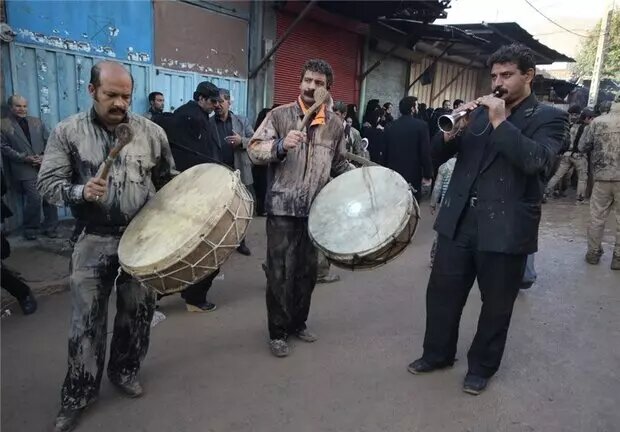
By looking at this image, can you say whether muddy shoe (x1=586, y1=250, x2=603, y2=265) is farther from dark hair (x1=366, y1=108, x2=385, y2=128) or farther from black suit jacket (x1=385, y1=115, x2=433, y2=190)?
dark hair (x1=366, y1=108, x2=385, y2=128)

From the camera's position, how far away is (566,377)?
3.18 meters

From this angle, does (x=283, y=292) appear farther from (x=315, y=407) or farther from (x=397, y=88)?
(x=397, y=88)

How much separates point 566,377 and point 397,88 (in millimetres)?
11079

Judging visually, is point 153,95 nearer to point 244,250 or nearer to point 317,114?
point 244,250

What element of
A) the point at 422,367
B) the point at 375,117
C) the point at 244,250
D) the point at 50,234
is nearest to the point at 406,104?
the point at 244,250

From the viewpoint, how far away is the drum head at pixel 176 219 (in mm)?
2252

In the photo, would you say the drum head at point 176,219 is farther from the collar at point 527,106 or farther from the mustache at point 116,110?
the collar at point 527,106

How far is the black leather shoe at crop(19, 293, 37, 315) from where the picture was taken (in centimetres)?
383

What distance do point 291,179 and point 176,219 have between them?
0.92 m

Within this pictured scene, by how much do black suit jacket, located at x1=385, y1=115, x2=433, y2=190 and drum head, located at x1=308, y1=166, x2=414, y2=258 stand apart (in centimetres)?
348

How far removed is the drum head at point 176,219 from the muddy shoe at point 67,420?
0.85 meters

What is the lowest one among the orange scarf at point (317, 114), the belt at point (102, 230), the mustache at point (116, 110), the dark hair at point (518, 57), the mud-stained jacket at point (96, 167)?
the belt at point (102, 230)

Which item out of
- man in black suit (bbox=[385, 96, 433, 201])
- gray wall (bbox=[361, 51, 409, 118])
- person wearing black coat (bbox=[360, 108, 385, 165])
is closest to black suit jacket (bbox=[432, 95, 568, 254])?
man in black suit (bbox=[385, 96, 433, 201])

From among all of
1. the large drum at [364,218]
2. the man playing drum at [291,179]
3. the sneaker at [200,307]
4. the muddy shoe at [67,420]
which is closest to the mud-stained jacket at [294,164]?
the man playing drum at [291,179]
